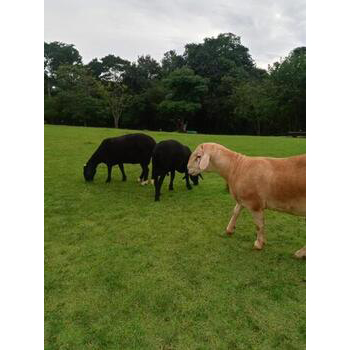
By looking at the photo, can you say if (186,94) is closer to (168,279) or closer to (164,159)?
(164,159)

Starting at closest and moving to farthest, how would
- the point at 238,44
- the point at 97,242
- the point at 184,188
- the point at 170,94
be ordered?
the point at 97,242 < the point at 184,188 < the point at 170,94 < the point at 238,44

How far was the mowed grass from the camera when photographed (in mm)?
2758

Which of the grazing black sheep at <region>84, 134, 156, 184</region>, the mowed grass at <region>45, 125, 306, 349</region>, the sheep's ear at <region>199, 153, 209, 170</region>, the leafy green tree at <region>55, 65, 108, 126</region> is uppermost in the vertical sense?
the leafy green tree at <region>55, 65, 108, 126</region>

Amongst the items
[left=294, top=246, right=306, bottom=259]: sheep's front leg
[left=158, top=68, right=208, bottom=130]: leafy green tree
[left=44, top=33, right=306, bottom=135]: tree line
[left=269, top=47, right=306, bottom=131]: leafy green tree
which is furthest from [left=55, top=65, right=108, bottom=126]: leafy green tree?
[left=294, top=246, right=306, bottom=259]: sheep's front leg

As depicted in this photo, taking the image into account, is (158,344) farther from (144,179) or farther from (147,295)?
(144,179)

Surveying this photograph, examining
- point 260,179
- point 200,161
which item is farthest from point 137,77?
point 260,179

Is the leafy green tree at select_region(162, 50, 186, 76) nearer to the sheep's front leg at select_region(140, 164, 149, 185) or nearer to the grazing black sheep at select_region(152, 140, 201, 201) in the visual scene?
the sheep's front leg at select_region(140, 164, 149, 185)

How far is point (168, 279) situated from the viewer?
368cm

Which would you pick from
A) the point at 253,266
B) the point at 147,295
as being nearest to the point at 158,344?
the point at 147,295

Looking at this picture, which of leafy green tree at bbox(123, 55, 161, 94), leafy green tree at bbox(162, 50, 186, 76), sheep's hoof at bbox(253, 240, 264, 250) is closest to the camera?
sheep's hoof at bbox(253, 240, 264, 250)

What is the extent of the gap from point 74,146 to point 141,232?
42.1 ft

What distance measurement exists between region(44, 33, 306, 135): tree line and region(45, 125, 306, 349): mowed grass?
113 feet

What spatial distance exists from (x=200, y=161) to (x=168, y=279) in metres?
1.84
